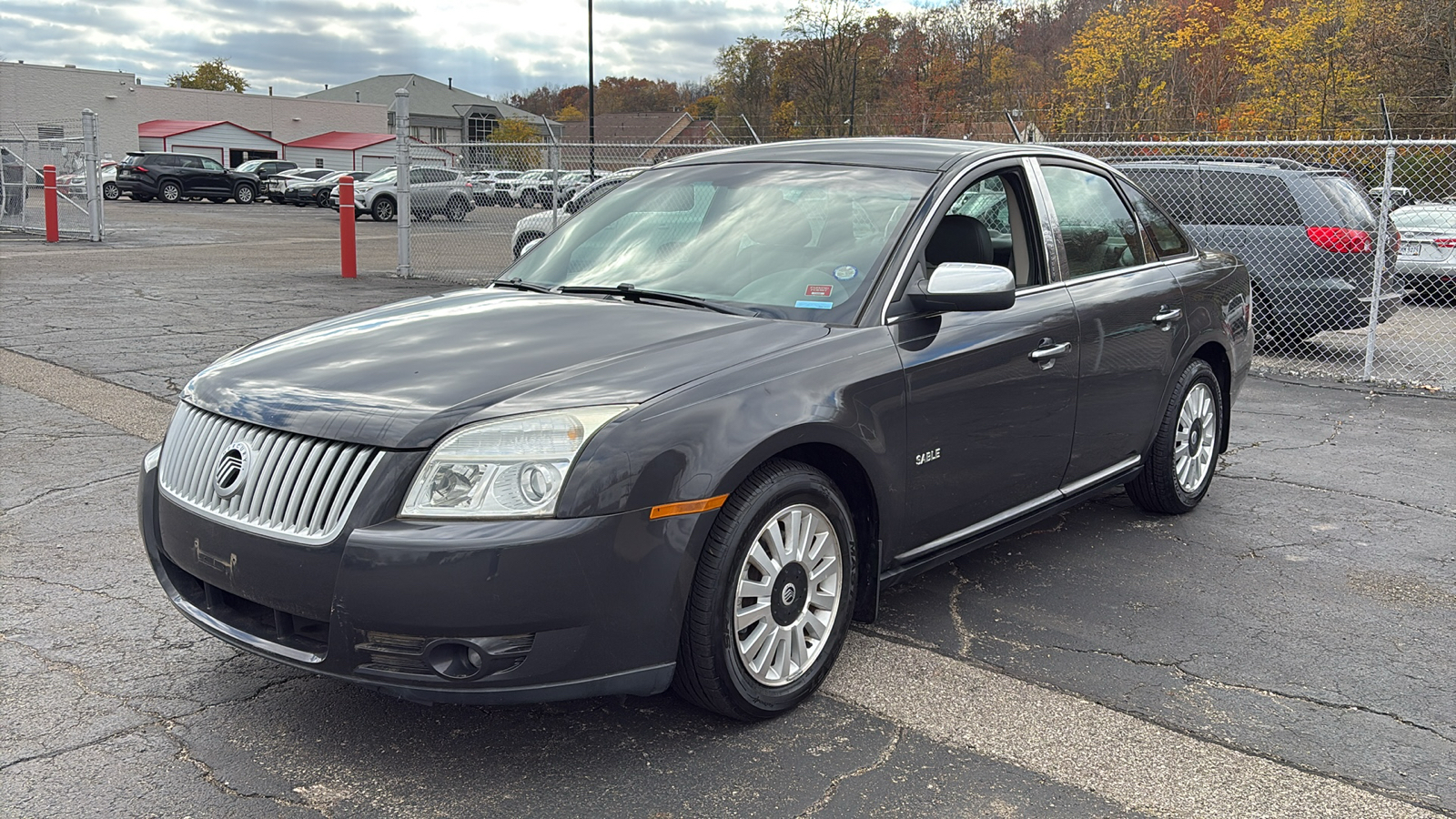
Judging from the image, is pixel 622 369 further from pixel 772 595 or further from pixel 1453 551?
pixel 1453 551

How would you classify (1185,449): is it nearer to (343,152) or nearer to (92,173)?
(92,173)

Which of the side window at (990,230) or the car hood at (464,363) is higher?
the side window at (990,230)

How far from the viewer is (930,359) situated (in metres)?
3.77

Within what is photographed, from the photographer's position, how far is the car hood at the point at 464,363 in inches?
117

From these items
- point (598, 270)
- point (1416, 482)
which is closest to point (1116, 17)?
point (1416, 482)

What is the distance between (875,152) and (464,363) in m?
1.88

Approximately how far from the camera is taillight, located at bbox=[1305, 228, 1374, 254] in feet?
34.1

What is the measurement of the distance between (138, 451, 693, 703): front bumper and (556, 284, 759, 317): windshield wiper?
0.96 m

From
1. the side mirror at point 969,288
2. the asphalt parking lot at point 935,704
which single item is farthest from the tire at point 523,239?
the side mirror at point 969,288

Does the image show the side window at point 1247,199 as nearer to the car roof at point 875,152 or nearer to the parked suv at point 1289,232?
the parked suv at point 1289,232

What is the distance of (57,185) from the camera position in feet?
77.8

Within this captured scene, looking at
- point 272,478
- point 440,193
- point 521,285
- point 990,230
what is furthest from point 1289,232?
point 440,193

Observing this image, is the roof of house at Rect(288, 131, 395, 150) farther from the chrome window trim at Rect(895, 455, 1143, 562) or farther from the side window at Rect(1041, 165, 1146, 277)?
the chrome window trim at Rect(895, 455, 1143, 562)

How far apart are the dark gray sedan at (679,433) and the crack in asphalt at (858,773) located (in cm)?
31
